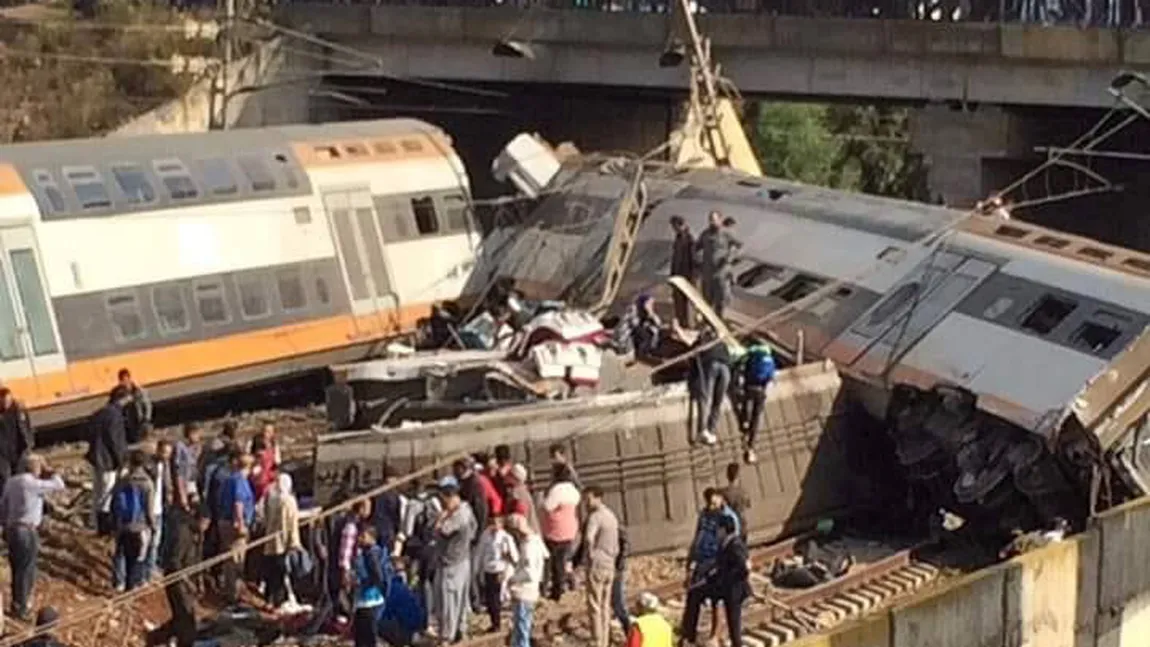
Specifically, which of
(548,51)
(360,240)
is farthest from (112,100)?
(360,240)

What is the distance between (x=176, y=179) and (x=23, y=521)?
894 cm

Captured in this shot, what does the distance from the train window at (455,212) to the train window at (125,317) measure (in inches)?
247

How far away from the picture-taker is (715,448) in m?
21.7

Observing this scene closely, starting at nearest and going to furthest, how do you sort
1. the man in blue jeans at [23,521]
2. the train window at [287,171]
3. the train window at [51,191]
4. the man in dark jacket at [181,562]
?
the man in dark jacket at [181,562]
the man in blue jeans at [23,521]
the train window at [51,191]
the train window at [287,171]

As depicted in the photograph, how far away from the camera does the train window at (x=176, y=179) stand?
84.7 ft

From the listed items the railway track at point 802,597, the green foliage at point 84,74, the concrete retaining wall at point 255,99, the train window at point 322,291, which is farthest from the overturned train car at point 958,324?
the green foliage at point 84,74

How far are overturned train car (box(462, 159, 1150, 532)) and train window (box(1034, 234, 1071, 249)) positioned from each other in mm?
30

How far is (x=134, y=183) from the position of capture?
25328 mm

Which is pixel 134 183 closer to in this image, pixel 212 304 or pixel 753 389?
pixel 212 304

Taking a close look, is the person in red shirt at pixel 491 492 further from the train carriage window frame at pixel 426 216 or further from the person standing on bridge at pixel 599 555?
the train carriage window frame at pixel 426 216

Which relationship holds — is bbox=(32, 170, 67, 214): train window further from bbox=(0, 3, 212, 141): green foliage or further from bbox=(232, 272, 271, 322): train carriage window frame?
bbox=(0, 3, 212, 141): green foliage

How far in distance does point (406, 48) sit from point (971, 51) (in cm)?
1155

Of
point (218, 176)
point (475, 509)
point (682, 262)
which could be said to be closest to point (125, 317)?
point (218, 176)

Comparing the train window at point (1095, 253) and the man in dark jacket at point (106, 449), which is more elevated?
the train window at point (1095, 253)
